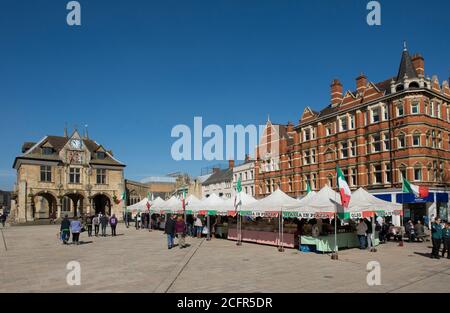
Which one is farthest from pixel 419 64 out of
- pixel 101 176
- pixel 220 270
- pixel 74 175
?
pixel 74 175

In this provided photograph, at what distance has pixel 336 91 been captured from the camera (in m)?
45.1

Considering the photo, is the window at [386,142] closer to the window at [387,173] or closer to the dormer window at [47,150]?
the window at [387,173]

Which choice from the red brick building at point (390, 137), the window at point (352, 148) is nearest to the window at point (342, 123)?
the red brick building at point (390, 137)

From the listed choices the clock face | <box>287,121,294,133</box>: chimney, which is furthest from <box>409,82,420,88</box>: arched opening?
the clock face

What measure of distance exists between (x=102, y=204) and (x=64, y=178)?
1034 centimetres

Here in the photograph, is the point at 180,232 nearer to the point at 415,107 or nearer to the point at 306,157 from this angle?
the point at 415,107

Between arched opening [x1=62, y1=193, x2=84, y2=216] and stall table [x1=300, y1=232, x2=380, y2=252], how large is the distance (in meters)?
41.3

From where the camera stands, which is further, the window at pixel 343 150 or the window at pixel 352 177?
the window at pixel 343 150

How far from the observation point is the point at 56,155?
5472cm

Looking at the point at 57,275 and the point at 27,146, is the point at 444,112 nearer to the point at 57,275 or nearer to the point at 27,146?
the point at 57,275

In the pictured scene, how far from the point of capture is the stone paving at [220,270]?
10.6 m

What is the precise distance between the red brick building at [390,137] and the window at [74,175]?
105 ft

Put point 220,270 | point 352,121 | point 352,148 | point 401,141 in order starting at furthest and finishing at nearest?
point 352,121 → point 352,148 → point 401,141 → point 220,270

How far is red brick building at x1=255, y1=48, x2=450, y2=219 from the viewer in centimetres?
3478
